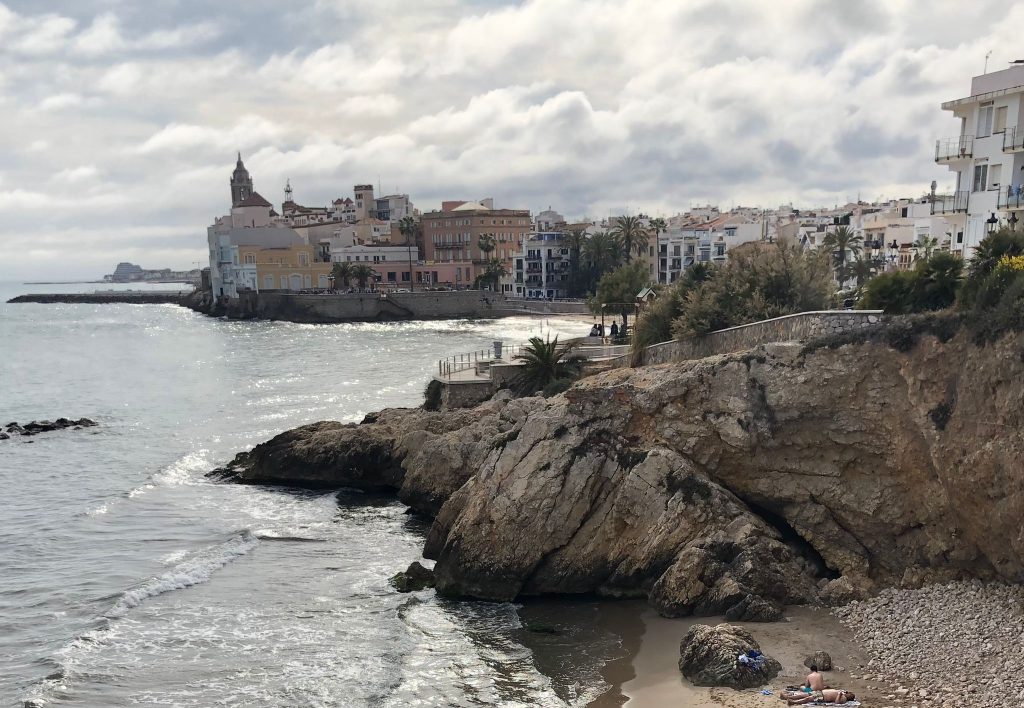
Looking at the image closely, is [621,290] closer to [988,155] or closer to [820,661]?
[988,155]

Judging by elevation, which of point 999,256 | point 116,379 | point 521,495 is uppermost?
point 999,256

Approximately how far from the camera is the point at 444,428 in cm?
3095

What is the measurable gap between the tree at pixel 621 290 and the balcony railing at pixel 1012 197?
944 inches

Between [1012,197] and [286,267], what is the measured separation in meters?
105

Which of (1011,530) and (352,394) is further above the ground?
(1011,530)

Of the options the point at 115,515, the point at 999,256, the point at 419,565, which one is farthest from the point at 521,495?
the point at 115,515

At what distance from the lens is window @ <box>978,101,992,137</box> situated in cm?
2967

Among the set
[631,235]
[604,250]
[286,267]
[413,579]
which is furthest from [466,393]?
[286,267]

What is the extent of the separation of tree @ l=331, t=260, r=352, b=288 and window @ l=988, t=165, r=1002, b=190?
97.7 metres

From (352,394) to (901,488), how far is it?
37.4m

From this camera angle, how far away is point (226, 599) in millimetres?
21609

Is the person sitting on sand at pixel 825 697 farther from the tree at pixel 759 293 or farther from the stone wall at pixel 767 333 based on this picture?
the tree at pixel 759 293

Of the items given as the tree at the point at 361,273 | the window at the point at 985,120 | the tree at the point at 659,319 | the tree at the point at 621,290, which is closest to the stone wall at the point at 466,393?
the tree at the point at 659,319

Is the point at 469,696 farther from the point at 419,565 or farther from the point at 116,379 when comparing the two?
the point at 116,379
